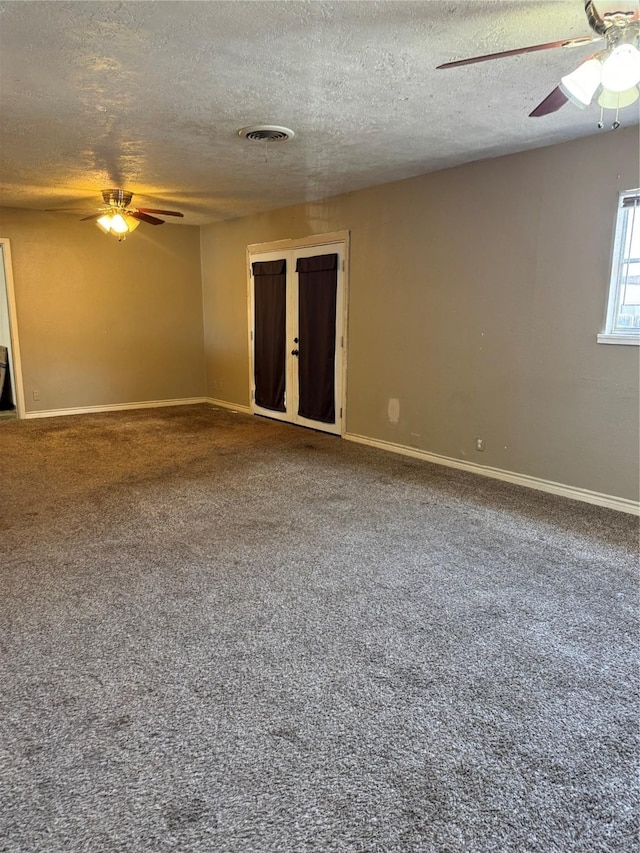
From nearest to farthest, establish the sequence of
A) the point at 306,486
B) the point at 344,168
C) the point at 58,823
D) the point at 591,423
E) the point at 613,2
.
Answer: the point at 58,823 < the point at 613,2 < the point at 591,423 < the point at 306,486 < the point at 344,168

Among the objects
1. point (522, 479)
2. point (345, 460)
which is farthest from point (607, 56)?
point (345, 460)

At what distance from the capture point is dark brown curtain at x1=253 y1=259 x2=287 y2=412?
22.1ft

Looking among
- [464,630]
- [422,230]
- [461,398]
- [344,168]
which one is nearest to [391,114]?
[344,168]

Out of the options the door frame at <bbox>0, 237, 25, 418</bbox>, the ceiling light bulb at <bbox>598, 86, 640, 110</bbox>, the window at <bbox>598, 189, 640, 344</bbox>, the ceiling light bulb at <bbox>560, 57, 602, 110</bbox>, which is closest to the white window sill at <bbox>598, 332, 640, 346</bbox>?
the window at <bbox>598, 189, 640, 344</bbox>

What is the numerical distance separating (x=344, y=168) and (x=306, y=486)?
2732mm

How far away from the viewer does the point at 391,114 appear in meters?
3.42

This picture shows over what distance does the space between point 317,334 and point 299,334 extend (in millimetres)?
357

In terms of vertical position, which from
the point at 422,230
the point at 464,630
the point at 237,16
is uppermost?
the point at 237,16

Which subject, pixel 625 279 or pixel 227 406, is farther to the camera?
pixel 227 406

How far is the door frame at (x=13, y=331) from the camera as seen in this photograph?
21.9 feet

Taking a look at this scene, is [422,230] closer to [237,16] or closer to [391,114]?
[391,114]

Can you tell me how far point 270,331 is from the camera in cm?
699

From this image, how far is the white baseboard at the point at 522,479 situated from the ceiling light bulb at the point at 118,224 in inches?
131

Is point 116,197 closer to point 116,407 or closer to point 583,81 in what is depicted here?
point 116,407
